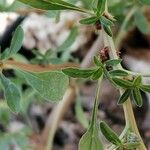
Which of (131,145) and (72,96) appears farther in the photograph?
(72,96)

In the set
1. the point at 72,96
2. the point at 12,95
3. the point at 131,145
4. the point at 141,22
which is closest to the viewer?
the point at 131,145

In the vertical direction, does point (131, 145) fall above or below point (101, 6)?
below

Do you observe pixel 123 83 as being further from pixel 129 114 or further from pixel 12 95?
pixel 12 95

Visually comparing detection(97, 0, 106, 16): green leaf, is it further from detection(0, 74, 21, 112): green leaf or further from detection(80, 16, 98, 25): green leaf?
detection(0, 74, 21, 112): green leaf

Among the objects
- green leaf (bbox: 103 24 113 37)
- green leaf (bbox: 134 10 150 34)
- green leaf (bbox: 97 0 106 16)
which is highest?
green leaf (bbox: 134 10 150 34)

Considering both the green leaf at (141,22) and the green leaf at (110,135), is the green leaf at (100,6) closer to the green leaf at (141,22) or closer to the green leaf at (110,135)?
the green leaf at (110,135)

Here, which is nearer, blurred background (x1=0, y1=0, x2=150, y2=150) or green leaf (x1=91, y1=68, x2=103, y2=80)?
green leaf (x1=91, y1=68, x2=103, y2=80)

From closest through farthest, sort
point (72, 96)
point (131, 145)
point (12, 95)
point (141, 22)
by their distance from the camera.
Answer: point (131, 145) → point (12, 95) → point (141, 22) → point (72, 96)

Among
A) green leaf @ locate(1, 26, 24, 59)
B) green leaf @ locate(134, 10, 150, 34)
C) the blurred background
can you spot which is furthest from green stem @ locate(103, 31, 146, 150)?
the blurred background

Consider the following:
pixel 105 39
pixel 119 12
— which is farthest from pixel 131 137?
pixel 119 12

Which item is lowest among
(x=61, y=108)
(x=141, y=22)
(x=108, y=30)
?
(x=61, y=108)

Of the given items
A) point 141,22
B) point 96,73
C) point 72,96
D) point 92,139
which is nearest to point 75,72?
point 96,73
